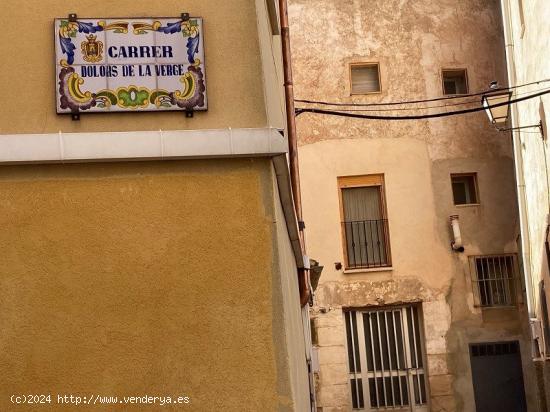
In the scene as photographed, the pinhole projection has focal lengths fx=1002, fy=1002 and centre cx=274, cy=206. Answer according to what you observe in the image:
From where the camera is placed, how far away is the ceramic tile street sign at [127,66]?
21.8ft

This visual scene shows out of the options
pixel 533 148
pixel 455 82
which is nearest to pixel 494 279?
pixel 455 82

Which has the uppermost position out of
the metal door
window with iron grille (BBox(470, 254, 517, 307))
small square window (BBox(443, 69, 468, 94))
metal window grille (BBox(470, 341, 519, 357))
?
small square window (BBox(443, 69, 468, 94))

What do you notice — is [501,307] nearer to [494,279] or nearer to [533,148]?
[494,279]

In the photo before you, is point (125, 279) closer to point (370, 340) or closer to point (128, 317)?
point (128, 317)

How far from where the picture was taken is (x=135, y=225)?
658 centimetres

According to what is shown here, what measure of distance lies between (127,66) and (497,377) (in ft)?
51.8

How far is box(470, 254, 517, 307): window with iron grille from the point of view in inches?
827

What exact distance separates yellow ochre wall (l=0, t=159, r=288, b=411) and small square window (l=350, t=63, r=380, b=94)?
51.1 feet

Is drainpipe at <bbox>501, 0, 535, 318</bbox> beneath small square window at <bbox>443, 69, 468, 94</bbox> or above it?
beneath

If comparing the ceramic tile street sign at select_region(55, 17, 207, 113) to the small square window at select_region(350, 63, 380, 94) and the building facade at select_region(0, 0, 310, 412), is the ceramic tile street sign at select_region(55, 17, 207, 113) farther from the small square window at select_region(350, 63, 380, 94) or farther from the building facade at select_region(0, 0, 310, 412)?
the small square window at select_region(350, 63, 380, 94)

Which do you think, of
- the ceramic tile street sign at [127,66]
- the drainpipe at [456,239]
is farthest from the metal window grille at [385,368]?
the ceramic tile street sign at [127,66]

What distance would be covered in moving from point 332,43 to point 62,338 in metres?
16.4

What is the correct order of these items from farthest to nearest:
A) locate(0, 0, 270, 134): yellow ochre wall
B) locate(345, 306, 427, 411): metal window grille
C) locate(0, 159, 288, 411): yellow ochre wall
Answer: locate(345, 306, 427, 411): metal window grille, locate(0, 0, 270, 134): yellow ochre wall, locate(0, 159, 288, 411): yellow ochre wall

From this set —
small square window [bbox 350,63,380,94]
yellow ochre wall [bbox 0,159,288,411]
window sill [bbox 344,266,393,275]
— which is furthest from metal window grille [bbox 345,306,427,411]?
yellow ochre wall [bbox 0,159,288,411]
